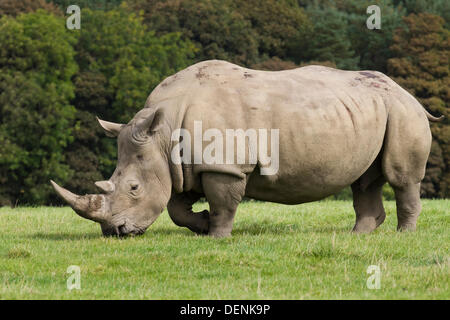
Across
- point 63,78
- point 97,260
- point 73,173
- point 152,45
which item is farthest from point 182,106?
point 152,45

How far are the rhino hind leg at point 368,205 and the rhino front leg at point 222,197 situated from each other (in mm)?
2252

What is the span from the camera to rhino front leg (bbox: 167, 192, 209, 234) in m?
12.5

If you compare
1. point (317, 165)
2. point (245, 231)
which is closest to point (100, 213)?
point (245, 231)

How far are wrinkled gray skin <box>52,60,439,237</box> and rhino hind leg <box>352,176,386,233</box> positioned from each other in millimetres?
374

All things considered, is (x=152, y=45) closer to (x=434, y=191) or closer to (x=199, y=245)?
(x=434, y=191)

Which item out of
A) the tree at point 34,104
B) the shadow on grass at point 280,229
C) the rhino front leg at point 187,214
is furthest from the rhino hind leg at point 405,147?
the tree at point 34,104

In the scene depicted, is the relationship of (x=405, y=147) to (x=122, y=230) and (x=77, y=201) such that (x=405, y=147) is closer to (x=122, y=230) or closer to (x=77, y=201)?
(x=122, y=230)

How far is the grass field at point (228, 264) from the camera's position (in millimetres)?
8422

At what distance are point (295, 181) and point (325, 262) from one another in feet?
8.49

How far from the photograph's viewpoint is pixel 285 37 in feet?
189

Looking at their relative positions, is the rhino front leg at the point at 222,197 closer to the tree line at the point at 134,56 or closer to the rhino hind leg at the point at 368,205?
the rhino hind leg at the point at 368,205

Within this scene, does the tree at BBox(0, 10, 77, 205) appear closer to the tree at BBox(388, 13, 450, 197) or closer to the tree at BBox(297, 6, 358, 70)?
the tree at BBox(297, 6, 358, 70)

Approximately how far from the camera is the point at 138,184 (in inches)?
466

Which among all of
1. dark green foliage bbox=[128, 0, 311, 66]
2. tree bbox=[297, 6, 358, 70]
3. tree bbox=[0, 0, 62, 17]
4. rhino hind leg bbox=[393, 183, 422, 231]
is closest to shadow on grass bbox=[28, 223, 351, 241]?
rhino hind leg bbox=[393, 183, 422, 231]
